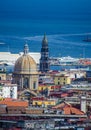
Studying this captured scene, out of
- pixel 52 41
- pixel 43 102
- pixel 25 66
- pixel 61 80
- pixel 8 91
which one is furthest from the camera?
pixel 52 41

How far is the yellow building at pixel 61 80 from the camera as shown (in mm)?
56875

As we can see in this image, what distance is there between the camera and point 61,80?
188ft

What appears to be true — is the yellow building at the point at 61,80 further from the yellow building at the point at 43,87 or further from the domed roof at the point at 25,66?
the domed roof at the point at 25,66

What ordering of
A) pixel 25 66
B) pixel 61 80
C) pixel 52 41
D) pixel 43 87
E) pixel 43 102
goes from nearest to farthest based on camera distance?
pixel 43 102, pixel 43 87, pixel 25 66, pixel 61 80, pixel 52 41

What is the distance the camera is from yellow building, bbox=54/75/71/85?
56875 mm

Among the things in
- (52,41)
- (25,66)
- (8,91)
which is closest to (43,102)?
(8,91)

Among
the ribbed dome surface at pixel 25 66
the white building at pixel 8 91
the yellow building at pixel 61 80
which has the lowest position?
the white building at pixel 8 91

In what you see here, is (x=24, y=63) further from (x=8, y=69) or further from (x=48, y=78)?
(x=8, y=69)

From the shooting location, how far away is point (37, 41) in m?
86.4

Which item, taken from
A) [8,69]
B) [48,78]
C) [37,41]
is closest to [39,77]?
[48,78]

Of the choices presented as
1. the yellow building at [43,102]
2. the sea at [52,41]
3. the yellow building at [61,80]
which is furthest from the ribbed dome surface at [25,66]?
the sea at [52,41]

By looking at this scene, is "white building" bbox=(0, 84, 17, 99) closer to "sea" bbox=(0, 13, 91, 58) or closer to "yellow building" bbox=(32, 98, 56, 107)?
"yellow building" bbox=(32, 98, 56, 107)

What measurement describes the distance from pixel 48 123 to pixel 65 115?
13.6 ft

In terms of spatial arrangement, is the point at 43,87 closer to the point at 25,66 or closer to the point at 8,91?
the point at 25,66
